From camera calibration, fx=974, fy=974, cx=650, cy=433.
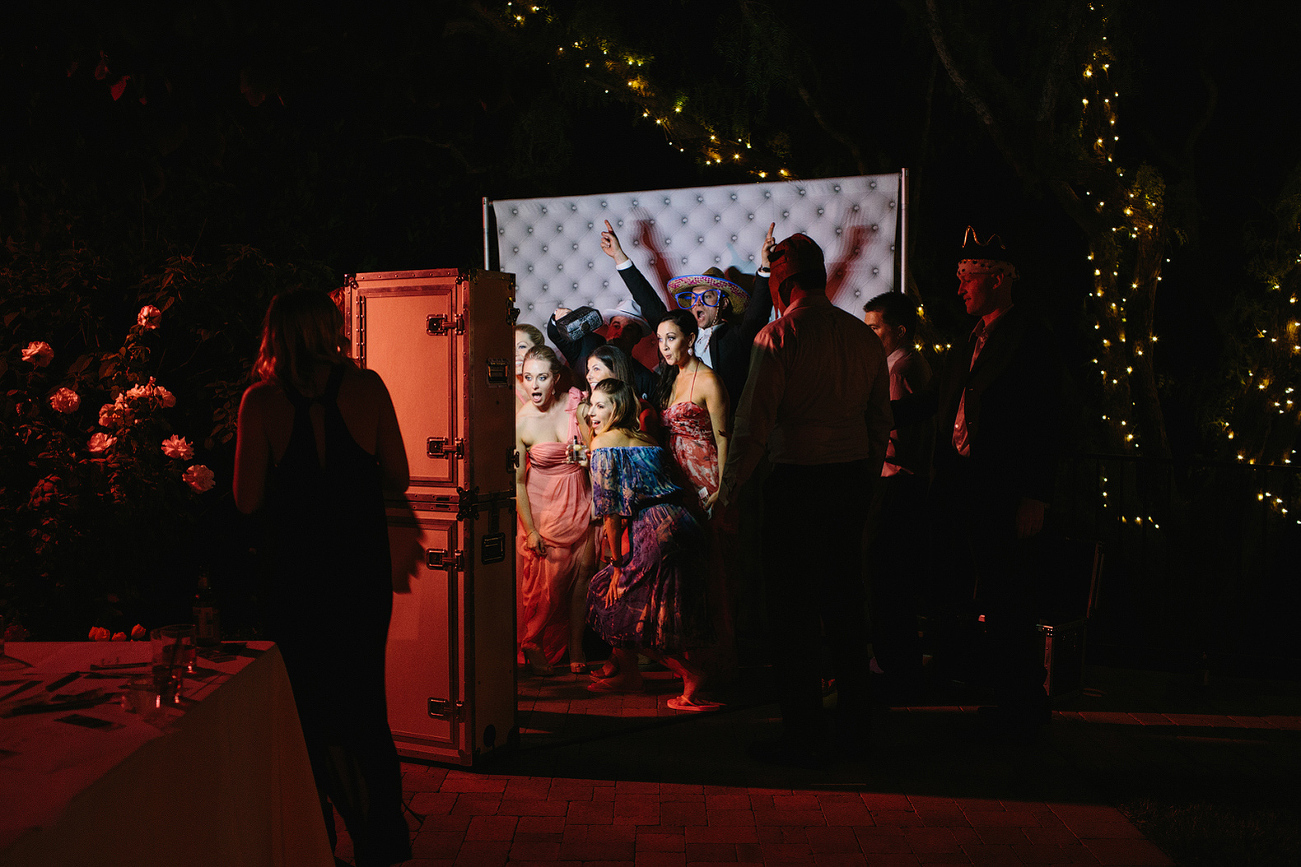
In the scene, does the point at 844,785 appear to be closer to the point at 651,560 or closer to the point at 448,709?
the point at 651,560

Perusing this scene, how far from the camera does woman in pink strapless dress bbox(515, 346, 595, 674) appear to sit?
211 inches

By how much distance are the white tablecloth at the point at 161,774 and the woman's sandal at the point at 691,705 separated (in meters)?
2.42

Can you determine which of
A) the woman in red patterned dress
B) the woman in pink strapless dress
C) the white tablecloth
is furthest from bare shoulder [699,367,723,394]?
the white tablecloth

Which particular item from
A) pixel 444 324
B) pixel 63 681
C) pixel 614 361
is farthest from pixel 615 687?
pixel 63 681

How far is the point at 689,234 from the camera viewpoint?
5953 millimetres

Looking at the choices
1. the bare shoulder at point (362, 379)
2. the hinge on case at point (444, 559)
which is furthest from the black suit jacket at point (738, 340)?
the bare shoulder at point (362, 379)

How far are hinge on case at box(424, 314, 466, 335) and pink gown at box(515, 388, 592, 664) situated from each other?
1.69m

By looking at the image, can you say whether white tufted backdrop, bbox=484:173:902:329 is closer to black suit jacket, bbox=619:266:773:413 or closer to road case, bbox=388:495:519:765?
black suit jacket, bbox=619:266:773:413

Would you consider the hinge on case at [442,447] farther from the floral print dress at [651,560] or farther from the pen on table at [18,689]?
the pen on table at [18,689]

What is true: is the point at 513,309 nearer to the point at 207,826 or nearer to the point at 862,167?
the point at 207,826

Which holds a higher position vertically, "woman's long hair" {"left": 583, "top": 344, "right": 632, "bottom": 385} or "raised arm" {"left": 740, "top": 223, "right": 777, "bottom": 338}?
"raised arm" {"left": 740, "top": 223, "right": 777, "bottom": 338}

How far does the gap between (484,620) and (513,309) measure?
1253 millimetres

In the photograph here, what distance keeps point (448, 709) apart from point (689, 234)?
10.9ft

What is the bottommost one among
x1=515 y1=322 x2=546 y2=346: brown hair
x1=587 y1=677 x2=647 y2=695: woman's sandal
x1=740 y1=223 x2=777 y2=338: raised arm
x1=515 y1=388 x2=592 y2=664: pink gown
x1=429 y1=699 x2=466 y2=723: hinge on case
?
x1=587 y1=677 x2=647 y2=695: woman's sandal
